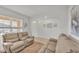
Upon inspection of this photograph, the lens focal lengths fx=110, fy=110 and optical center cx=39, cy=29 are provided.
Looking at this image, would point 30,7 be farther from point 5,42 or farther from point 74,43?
point 74,43

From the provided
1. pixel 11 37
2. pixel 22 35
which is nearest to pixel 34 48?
pixel 22 35

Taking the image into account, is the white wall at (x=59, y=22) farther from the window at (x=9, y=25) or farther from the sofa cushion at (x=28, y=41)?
the window at (x=9, y=25)

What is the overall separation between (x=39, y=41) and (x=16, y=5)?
0.60 metres

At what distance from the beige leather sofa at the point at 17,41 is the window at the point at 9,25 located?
0.06m

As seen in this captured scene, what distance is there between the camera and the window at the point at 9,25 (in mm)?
1538

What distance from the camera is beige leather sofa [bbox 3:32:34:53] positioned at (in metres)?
1.52

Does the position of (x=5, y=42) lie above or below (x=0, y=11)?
below

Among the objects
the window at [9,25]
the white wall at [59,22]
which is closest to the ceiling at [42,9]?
the white wall at [59,22]

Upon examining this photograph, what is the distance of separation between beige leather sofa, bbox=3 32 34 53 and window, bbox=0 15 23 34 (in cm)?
6

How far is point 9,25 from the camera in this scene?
156 cm

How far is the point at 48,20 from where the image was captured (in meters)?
1.53
